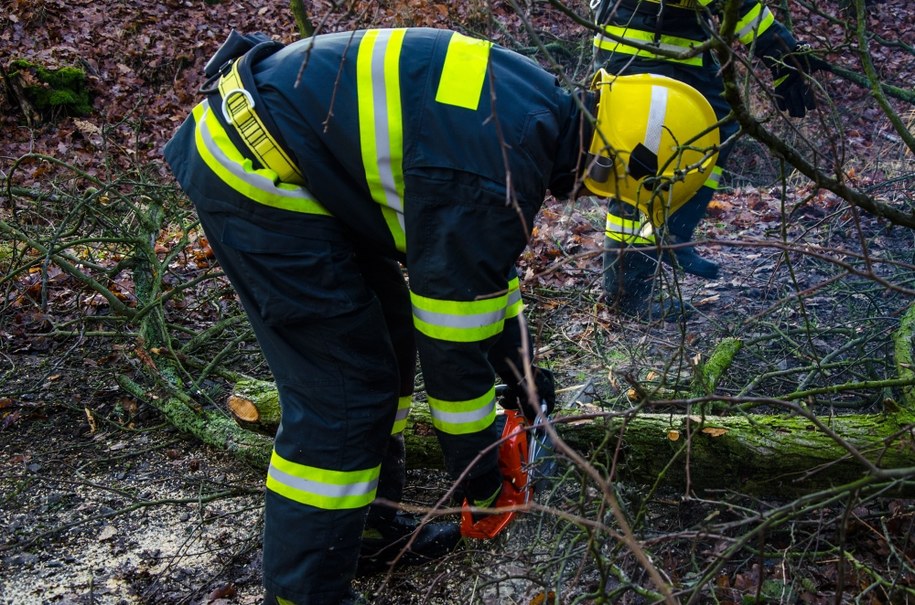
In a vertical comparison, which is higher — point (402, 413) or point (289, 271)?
point (289, 271)

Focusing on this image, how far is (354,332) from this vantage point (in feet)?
7.13

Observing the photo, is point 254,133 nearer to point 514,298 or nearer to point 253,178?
point 253,178

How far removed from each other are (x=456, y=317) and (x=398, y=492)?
1.02 metres

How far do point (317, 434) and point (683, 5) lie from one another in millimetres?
2919

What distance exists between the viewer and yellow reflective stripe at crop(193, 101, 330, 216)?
2.07m

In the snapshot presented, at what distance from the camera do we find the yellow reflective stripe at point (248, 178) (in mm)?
2074

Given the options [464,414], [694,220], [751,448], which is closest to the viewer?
[464,414]

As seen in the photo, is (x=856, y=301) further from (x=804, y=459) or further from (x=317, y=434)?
(x=317, y=434)

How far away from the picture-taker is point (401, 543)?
2754mm

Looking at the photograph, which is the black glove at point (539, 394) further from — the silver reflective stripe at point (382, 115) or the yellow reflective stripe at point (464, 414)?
the silver reflective stripe at point (382, 115)

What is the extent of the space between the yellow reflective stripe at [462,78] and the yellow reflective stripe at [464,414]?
823 millimetres

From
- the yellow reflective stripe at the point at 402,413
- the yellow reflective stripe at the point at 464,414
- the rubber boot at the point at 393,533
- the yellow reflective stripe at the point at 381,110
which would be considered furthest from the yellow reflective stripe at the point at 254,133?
the rubber boot at the point at 393,533

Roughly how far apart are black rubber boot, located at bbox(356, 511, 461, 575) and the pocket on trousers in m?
1.02

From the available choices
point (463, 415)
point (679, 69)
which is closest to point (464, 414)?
point (463, 415)
